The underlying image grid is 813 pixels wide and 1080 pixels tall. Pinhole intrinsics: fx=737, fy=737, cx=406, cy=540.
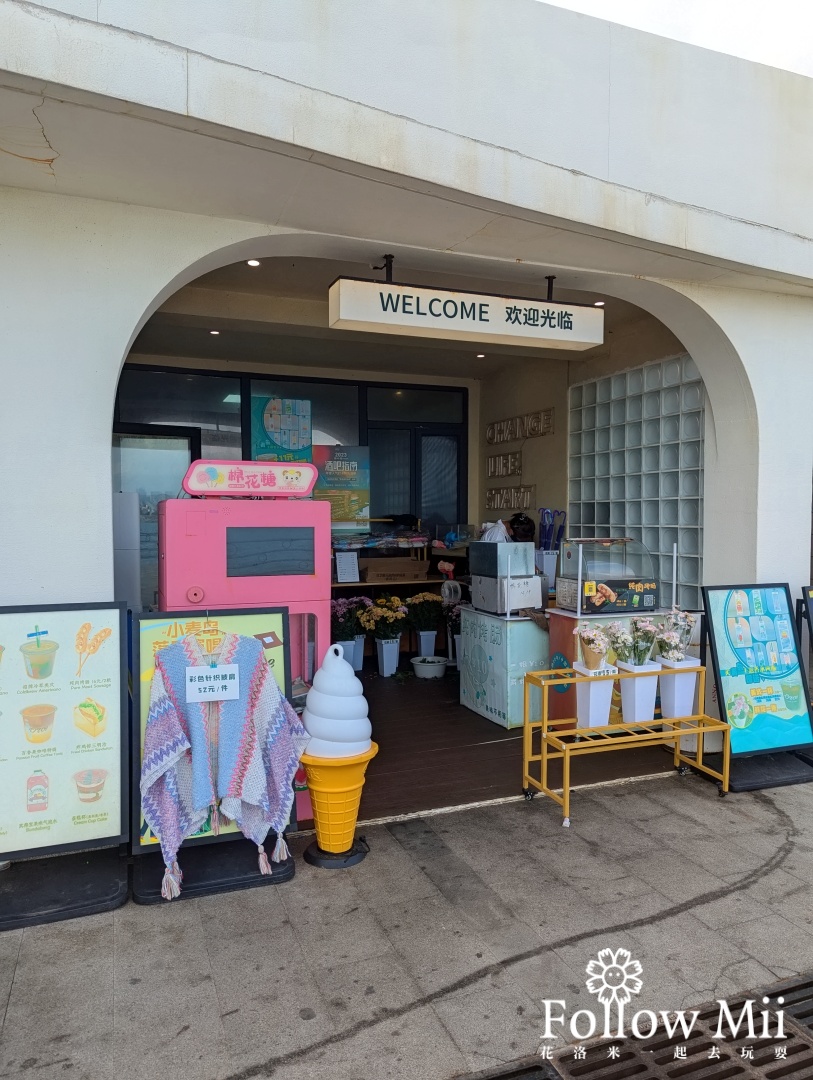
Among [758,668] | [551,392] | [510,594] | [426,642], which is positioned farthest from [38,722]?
[551,392]

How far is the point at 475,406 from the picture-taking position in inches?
359

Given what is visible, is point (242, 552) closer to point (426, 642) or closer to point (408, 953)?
point (408, 953)

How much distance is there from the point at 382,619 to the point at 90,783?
13.9 feet

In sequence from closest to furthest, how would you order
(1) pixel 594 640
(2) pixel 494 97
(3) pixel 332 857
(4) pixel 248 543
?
(3) pixel 332 857 < (2) pixel 494 97 < (4) pixel 248 543 < (1) pixel 594 640

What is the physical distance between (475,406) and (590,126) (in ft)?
17.0

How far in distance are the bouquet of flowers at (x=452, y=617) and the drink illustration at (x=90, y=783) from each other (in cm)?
448

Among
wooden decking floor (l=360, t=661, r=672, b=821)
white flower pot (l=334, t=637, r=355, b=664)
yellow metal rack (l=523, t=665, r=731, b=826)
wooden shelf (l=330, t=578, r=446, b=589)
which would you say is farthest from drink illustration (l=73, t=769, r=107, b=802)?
wooden shelf (l=330, t=578, r=446, b=589)

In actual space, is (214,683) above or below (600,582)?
below

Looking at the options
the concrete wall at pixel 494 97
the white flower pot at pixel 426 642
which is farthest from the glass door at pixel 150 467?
the concrete wall at pixel 494 97

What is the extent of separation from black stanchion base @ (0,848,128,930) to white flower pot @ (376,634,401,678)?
13.1ft

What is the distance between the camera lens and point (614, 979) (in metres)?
2.63

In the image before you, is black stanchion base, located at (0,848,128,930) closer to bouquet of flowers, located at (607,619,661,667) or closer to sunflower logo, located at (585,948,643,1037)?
sunflower logo, located at (585,948,643,1037)

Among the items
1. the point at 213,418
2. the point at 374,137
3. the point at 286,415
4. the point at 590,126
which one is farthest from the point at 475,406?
the point at 374,137

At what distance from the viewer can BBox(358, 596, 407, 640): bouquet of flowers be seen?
7.24 meters
